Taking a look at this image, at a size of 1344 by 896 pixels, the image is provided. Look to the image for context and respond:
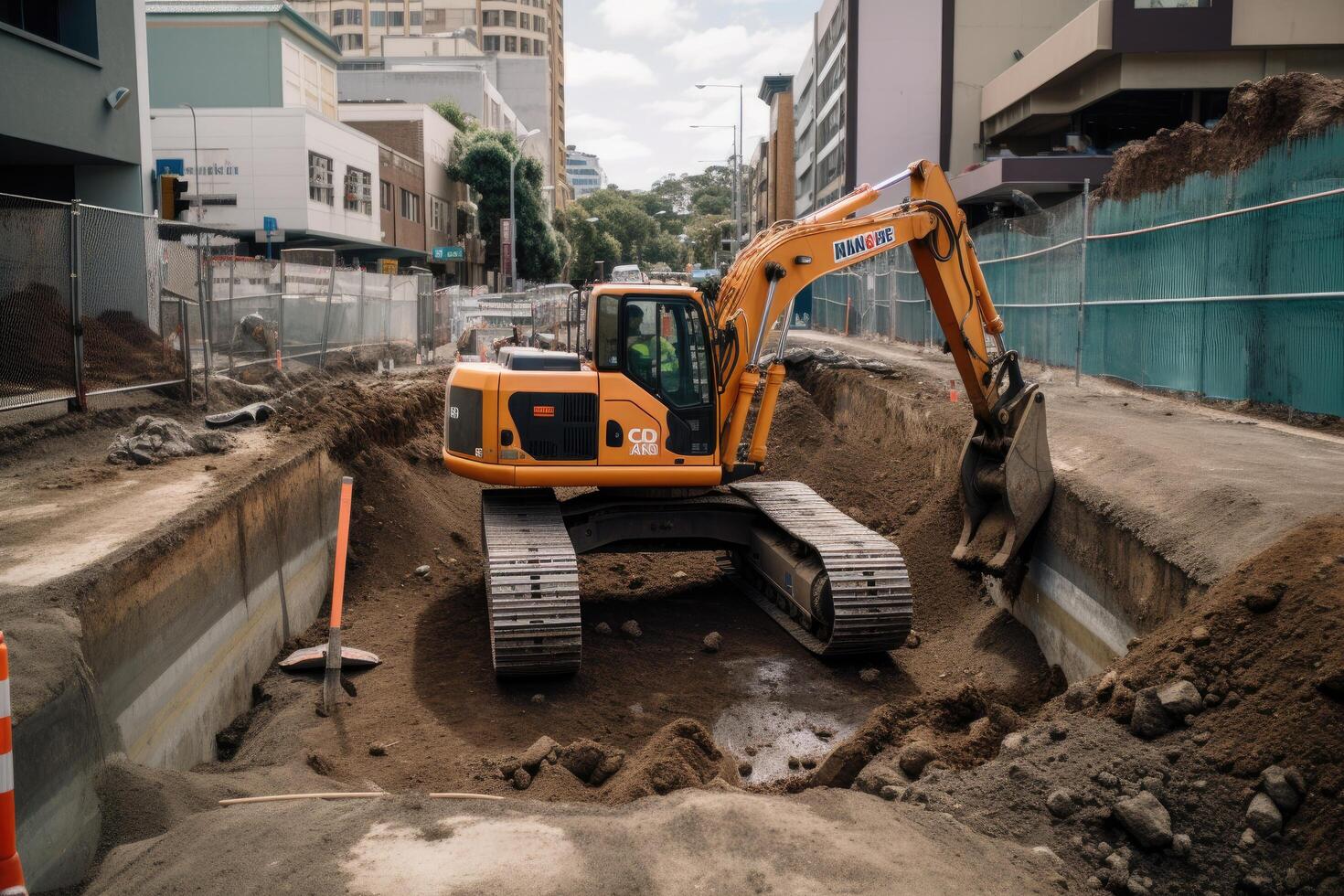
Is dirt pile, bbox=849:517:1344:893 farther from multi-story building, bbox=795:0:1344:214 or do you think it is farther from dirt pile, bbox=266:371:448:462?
multi-story building, bbox=795:0:1344:214

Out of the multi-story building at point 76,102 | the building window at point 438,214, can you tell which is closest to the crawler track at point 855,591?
the multi-story building at point 76,102

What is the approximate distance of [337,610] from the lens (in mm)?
8164

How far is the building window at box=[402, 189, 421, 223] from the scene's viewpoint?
56.2m

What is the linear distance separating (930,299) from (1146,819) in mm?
6171

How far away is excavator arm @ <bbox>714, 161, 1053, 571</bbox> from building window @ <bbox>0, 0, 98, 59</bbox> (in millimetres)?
11200

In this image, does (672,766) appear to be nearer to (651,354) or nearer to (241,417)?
(651,354)

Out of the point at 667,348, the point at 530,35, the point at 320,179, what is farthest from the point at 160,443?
the point at 530,35

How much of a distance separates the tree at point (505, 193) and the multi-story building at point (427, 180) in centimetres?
103

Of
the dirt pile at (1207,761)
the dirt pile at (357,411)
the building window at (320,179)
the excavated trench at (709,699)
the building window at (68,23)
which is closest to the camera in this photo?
the dirt pile at (1207,761)

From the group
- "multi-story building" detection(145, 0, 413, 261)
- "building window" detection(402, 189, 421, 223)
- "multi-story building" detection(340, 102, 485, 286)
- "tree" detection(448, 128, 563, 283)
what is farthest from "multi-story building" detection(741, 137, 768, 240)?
"multi-story building" detection(145, 0, 413, 261)

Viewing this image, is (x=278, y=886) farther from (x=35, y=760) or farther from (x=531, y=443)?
(x=531, y=443)

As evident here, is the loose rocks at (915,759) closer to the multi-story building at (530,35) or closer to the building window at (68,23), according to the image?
the building window at (68,23)

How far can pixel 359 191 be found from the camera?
4744cm

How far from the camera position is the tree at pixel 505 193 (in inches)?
2598
